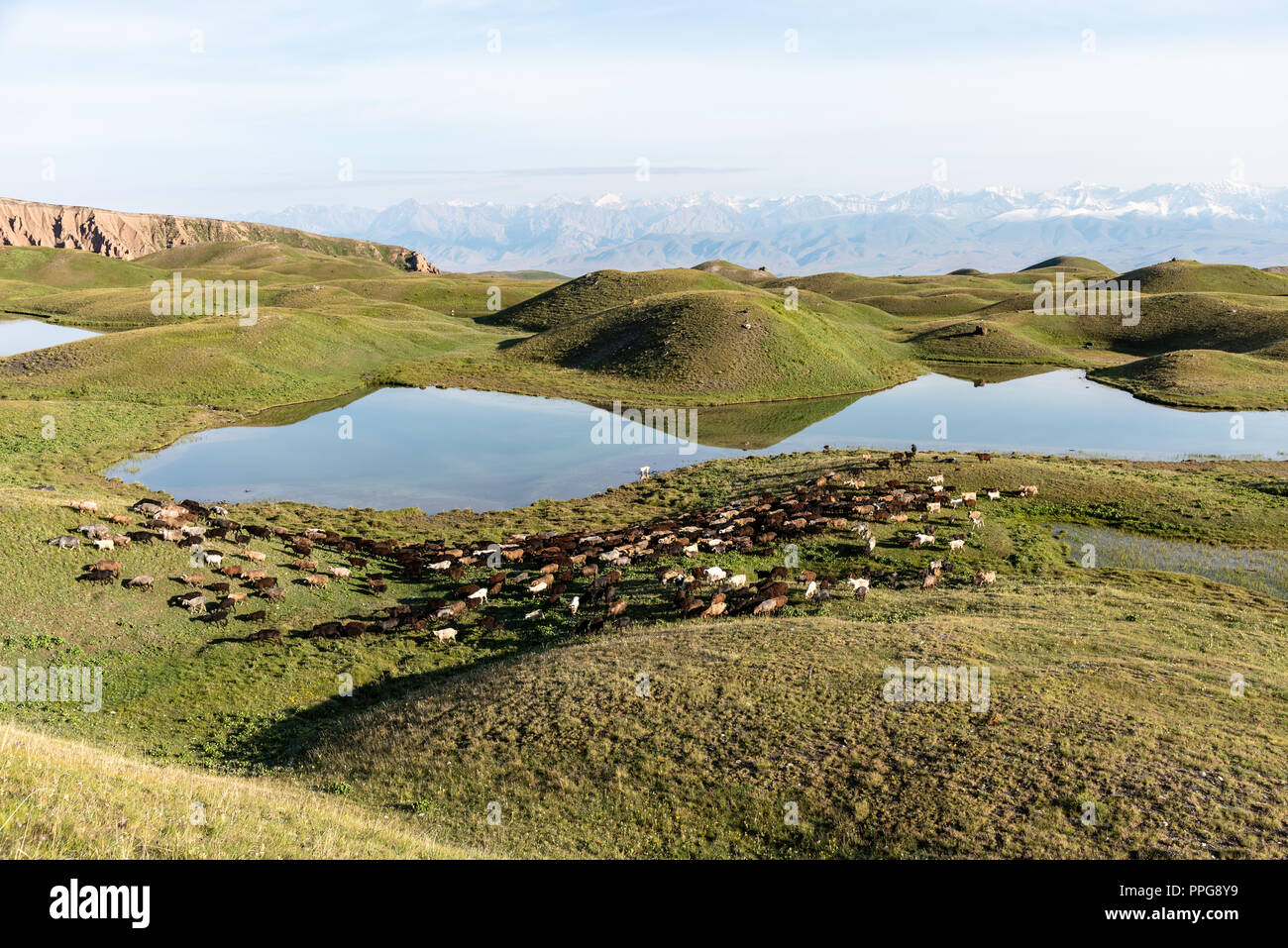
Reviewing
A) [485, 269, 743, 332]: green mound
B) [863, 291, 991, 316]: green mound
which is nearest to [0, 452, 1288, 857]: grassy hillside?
[485, 269, 743, 332]: green mound

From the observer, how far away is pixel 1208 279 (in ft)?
566

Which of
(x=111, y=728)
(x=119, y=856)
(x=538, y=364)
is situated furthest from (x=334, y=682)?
(x=538, y=364)

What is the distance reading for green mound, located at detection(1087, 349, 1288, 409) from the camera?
85188mm

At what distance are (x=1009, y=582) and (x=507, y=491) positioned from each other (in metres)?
33.8

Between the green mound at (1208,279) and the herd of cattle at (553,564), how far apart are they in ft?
532

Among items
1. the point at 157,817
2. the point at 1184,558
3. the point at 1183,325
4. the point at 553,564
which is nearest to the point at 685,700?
the point at 157,817

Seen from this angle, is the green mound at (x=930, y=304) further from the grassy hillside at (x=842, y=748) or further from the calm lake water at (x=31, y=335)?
the grassy hillside at (x=842, y=748)

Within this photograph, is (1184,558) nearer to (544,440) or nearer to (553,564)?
(553,564)

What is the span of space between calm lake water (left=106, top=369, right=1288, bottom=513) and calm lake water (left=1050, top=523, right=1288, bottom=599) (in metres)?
25.2

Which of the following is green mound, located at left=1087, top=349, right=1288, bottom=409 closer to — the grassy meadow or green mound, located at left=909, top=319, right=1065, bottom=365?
green mound, located at left=909, top=319, right=1065, bottom=365

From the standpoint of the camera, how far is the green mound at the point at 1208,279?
170m

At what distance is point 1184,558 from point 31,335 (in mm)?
159186

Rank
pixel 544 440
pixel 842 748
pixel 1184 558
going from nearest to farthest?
pixel 842 748, pixel 1184 558, pixel 544 440

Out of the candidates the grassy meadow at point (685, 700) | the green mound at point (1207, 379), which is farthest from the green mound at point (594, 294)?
the grassy meadow at point (685, 700)
